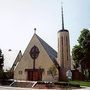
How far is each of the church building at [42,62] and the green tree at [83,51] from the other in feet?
9.84

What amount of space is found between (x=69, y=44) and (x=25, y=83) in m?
15.4

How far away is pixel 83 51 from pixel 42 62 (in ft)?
29.9

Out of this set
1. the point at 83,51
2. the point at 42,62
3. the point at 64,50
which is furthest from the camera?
the point at 83,51

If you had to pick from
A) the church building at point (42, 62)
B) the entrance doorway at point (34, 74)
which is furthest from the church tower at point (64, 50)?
the entrance doorway at point (34, 74)

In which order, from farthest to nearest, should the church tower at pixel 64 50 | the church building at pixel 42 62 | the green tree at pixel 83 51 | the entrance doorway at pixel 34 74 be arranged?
the green tree at pixel 83 51 < the entrance doorway at pixel 34 74 < the church tower at pixel 64 50 < the church building at pixel 42 62

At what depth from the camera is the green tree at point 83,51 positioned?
56.9 m

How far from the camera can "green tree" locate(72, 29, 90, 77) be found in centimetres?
5691

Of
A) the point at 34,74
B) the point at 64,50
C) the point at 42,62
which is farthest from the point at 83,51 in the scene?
the point at 34,74

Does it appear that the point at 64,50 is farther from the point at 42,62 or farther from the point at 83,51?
the point at 42,62

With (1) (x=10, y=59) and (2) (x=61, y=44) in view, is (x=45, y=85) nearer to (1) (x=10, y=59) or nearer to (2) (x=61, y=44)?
(2) (x=61, y=44)

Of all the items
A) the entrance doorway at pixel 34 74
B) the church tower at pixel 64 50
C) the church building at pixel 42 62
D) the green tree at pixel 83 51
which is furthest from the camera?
the green tree at pixel 83 51

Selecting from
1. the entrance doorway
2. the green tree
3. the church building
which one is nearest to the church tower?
the church building

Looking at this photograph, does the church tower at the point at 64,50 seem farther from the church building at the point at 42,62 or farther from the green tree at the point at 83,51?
the green tree at the point at 83,51

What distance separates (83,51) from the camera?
57531 millimetres
